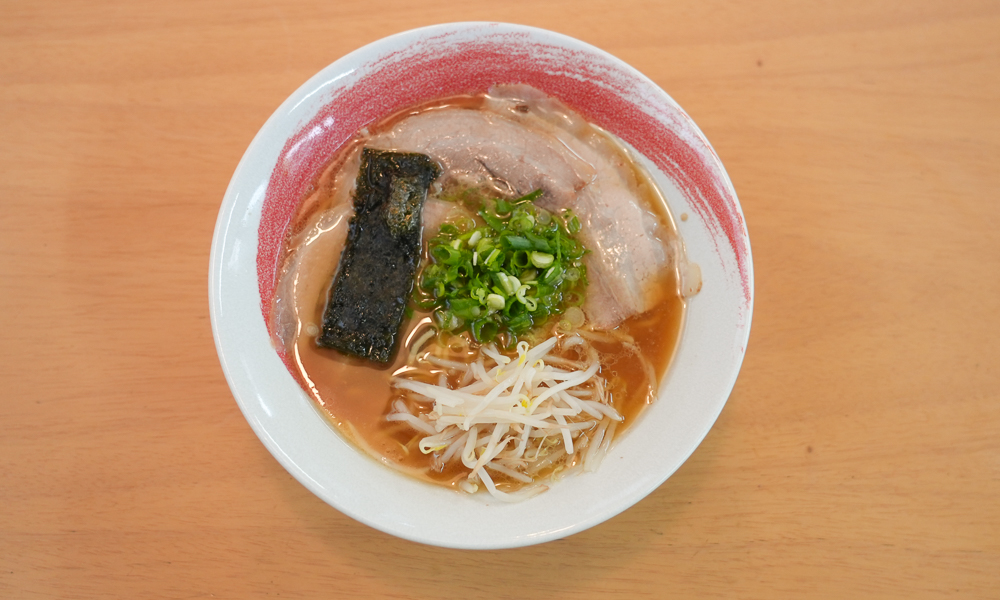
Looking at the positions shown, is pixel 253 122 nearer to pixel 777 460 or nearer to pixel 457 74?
pixel 457 74

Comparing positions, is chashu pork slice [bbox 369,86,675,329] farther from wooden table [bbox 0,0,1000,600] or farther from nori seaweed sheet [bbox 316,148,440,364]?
wooden table [bbox 0,0,1000,600]

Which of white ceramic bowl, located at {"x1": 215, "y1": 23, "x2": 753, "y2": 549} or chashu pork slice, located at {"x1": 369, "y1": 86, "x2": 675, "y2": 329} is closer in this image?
white ceramic bowl, located at {"x1": 215, "y1": 23, "x2": 753, "y2": 549}

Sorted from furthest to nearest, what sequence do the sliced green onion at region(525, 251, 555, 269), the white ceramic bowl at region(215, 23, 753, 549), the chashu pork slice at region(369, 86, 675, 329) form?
the chashu pork slice at region(369, 86, 675, 329), the sliced green onion at region(525, 251, 555, 269), the white ceramic bowl at region(215, 23, 753, 549)

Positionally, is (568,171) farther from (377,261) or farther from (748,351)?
(748,351)

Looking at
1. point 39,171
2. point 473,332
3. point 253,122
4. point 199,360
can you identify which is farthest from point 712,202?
point 39,171

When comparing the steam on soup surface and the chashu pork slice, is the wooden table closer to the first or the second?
the steam on soup surface

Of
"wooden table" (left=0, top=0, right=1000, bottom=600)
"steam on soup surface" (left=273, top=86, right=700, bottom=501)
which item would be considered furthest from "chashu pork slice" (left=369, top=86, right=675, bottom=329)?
"wooden table" (left=0, top=0, right=1000, bottom=600)

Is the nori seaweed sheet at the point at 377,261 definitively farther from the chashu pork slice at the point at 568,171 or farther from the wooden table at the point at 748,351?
the wooden table at the point at 748,351

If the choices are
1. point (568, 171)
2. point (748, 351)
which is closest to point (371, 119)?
point (568, 171)

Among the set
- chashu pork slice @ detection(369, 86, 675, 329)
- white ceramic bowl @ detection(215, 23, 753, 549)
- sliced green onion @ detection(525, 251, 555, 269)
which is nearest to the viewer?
white ceramic bowl @ detection(215, 23, 753, 549)
